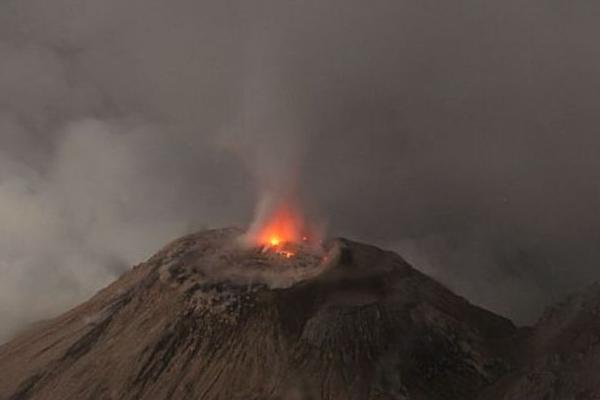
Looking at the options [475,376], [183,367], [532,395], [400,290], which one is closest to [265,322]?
[183,367]

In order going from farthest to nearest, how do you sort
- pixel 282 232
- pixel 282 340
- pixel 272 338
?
pixel 282 232
pixel 272 338
pixel 282 340

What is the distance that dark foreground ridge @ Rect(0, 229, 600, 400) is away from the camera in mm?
49000

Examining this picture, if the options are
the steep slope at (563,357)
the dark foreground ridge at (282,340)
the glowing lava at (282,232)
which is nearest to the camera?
the steep slope at (563,357)

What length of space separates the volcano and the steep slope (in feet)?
6.49

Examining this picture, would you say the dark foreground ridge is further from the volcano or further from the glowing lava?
the glowing lava

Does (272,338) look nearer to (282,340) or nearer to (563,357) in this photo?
(282,340)

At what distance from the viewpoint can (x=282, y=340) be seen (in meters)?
51.2

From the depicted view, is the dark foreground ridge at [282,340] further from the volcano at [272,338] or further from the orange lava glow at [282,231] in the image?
the orange lava glow at [282,231]

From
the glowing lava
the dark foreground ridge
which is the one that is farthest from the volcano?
the glowing lava

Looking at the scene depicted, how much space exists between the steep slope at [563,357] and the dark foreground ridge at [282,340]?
23 centimetres

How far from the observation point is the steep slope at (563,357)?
42812mm

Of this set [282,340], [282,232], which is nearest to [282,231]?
[282,232]

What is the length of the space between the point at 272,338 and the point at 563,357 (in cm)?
1751

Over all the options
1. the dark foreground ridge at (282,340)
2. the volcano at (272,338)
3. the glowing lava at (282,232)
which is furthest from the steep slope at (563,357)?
the glowing lava at (282,232)
